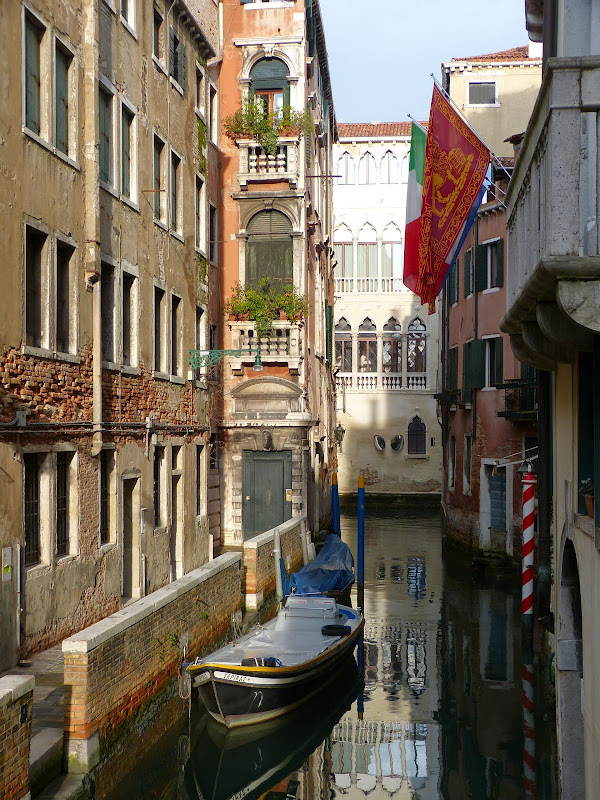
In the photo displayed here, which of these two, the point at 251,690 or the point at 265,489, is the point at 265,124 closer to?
the point at 265,489

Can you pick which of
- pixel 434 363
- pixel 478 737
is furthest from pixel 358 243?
pixel 478 737

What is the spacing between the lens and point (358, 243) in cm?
3659

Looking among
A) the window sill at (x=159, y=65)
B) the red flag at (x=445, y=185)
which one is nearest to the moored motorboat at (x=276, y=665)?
the red flag at (x=445, y=185)

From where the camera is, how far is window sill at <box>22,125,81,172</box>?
390 inches

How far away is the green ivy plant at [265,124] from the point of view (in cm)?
1986

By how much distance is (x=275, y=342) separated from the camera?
65.6 ft

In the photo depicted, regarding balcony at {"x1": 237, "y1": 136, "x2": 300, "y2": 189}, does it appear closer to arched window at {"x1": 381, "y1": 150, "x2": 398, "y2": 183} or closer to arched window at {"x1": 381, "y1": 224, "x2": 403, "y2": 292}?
arched window at {"x1": 381, "y1": 224, "x2": 403, "y2": 292}

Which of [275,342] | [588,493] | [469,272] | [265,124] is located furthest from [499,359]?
[588,493]

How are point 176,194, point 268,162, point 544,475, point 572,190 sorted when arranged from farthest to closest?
point 268,162, point 176,194, point 544,475, point 572,190

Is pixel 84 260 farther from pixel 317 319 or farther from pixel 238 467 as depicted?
pixel 317 319

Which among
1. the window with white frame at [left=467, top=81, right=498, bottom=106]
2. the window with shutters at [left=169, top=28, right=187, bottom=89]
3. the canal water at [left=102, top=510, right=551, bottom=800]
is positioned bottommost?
the canal water at [left=102, top=510, right=551, bottom=800]

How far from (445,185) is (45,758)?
6.53 metres

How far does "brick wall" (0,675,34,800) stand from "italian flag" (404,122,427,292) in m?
6.75

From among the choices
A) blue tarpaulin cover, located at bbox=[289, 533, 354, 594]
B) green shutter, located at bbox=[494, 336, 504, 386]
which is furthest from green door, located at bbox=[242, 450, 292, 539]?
green shutter, located at bbox=[494, 336, 504, 386]
